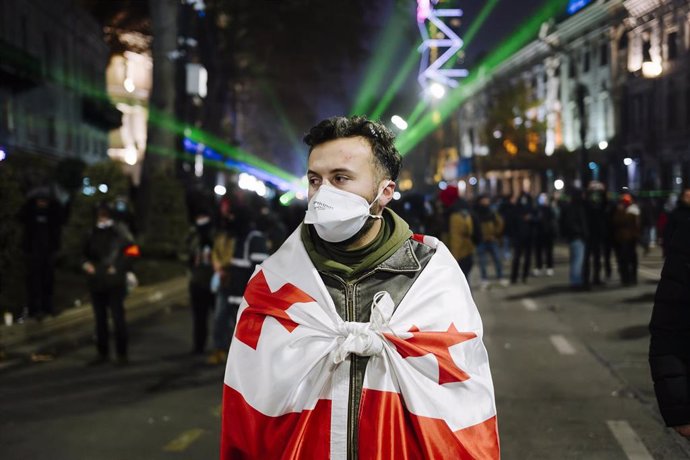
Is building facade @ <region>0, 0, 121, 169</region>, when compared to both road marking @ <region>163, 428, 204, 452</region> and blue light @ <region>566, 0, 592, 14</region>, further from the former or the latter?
blue light @ <region>566, 0, 592, 14</region>

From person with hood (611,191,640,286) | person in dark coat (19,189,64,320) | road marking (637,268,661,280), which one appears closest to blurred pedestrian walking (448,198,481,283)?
person with hood (611,191,640,286)

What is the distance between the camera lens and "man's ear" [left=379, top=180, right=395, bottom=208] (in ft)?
9.15

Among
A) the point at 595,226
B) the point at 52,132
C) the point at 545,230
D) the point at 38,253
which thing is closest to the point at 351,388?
the point at 38,253

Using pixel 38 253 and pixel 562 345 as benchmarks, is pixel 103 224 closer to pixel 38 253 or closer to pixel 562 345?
pixel 38 253

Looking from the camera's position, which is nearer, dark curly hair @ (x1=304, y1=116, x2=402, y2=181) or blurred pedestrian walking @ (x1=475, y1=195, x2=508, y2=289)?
dark curly hair @ (x1=304, y1=116, x2=402, y2=181)

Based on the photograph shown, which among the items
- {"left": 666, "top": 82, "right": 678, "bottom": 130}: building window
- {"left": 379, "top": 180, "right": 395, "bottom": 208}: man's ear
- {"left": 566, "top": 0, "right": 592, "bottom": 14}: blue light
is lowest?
{"left": 379, "top": 180, "right": 395, "bottom": 208}: man's ear

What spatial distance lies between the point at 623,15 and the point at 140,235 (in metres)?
33.0

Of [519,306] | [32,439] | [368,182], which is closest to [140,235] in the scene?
[519,306]

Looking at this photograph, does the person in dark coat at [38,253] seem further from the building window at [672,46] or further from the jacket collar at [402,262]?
the building window at [672,46]

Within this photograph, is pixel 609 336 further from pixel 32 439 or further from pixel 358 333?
pixel 358 333

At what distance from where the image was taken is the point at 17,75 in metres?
28.7

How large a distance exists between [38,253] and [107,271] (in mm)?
3043

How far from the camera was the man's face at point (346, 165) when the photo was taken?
8.82 feet

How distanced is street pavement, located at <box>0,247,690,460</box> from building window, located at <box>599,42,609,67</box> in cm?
3934
